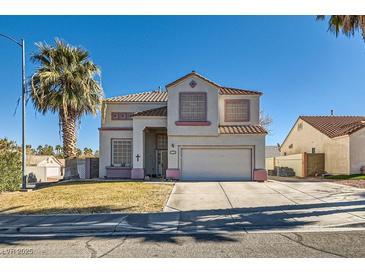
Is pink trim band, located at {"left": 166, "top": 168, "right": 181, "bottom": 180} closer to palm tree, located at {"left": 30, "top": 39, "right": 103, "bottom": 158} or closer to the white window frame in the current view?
the white window frame

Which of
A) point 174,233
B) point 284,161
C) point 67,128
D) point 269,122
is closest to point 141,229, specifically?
point 174,233

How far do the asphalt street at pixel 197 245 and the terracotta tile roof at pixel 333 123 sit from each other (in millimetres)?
17287

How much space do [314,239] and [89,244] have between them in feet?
16.3

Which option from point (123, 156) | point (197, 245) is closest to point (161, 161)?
point (123, 156)

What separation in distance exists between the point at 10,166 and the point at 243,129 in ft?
45.2

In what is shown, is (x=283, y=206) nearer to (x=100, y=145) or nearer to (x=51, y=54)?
(x=100, y=145)

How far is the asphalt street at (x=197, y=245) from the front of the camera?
5.18 metres

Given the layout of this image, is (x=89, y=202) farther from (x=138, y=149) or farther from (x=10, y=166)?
(x=138, y=149)

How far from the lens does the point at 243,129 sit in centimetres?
1778

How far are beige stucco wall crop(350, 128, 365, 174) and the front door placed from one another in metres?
13.5

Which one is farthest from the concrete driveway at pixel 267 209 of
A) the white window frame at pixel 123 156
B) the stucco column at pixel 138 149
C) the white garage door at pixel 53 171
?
the white garage door at pixel 53 171

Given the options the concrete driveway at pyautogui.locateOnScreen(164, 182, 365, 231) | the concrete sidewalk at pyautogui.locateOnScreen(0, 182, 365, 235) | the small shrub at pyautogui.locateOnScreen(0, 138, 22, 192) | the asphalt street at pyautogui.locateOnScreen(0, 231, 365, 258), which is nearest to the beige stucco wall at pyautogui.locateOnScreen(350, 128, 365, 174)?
the concrete driveway at pyautogui.locateOnScreen(164, 182, 365, 231)

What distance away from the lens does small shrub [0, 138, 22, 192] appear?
13633mm

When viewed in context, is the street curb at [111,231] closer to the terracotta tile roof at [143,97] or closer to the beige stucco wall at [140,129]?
the beige stucco wall at [140,129]
